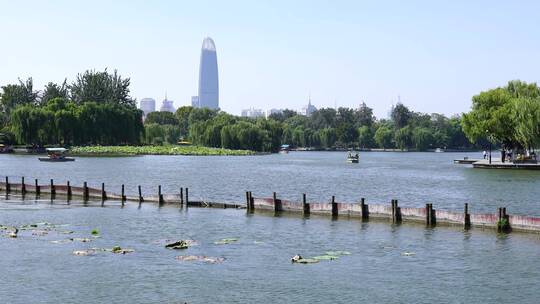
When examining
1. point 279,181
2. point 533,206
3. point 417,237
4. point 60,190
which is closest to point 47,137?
point 279,181

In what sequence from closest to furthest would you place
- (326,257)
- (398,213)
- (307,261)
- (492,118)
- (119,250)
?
Answer: (307,261), (326,257), (119,250), (398,213), (492,118)

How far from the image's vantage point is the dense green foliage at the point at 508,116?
119438 mm

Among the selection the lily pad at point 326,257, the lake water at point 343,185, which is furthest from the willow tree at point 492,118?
the lily pad at point 326,257

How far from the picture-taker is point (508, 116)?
425ft

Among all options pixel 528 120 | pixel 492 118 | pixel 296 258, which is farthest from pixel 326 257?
pixel 492 118

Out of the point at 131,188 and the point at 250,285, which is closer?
the point at 250,285

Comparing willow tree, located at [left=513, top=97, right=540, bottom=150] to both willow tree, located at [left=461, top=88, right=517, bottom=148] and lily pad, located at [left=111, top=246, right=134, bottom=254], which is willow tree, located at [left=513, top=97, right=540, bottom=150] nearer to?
willow tree, located at [left=461, top=88, right=517, bottom=148]

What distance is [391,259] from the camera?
3891cm

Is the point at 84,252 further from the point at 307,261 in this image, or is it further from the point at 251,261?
the point at 307,261

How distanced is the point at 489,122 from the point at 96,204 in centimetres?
8597

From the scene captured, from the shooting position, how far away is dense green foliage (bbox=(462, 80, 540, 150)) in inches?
4702

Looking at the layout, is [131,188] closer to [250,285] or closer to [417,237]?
[417,237]

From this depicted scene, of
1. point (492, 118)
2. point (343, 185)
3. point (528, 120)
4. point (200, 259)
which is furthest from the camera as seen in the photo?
point (492, 118)

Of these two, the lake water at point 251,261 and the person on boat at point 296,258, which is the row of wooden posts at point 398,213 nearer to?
the lake water at point 251,261
